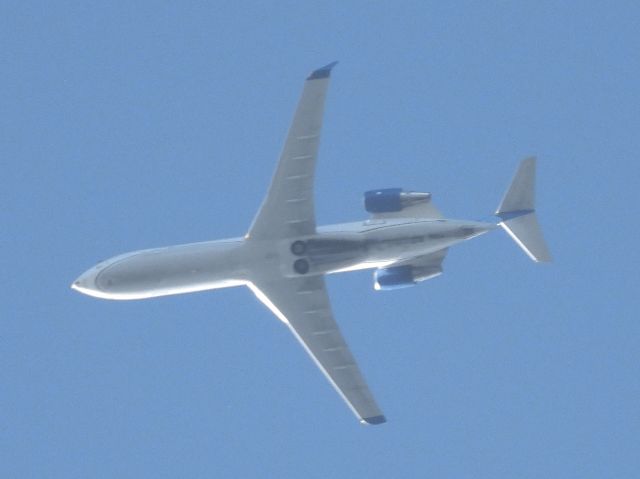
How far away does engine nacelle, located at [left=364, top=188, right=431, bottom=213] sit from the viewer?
67.7 metres

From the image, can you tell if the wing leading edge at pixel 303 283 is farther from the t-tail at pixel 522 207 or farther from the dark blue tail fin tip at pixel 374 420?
the t-tail at pixel 522 207

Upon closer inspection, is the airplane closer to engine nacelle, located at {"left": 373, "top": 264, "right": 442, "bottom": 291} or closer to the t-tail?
engine nacelle, located at {"left": 373, "top": 264, "right": 442, "bottom": 291}

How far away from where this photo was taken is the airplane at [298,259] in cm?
6344

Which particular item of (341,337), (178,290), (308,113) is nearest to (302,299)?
(341,337)

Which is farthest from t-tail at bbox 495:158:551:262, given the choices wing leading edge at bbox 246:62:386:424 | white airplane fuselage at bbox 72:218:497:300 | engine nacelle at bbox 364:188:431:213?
wing leading edge at bbox 246:62:386:424

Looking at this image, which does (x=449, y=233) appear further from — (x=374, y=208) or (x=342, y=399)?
(x=342, y=399)

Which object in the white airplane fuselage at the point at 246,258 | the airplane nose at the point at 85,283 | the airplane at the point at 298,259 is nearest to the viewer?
the airplane at the point at 298,259

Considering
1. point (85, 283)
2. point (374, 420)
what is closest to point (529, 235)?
point (374, 420)

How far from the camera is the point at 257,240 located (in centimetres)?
6438

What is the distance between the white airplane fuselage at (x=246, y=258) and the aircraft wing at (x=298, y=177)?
756 mm

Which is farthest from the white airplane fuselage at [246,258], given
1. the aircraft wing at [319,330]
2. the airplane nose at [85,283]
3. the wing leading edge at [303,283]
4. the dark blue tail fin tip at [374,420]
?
the dark blue tail fin tip at [374,420]

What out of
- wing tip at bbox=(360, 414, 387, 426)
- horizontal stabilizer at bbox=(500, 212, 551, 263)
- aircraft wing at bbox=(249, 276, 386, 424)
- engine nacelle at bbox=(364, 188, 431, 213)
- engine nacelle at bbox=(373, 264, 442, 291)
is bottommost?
wing tip at bbox=(360, 414, 387, 426)

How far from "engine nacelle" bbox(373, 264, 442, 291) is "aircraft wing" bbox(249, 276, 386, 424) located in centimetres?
413

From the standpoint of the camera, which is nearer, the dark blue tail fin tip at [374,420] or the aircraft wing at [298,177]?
the aircraft wing at [298,177]
